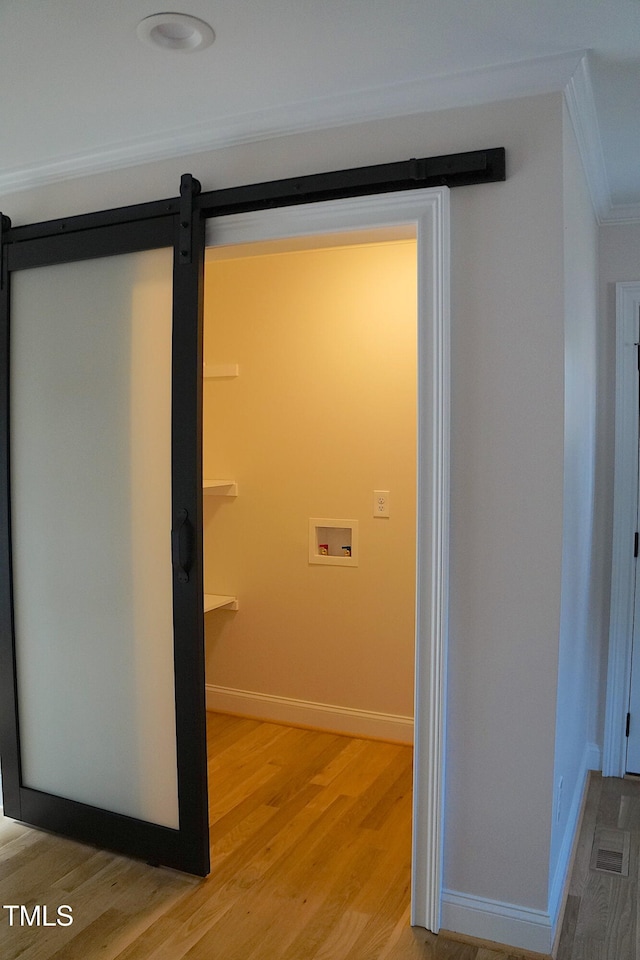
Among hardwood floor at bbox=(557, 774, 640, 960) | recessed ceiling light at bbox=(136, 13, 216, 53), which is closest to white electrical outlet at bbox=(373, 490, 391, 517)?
hardwood floor at bbox=(557, 774, 640, 960)

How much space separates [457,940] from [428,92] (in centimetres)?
246

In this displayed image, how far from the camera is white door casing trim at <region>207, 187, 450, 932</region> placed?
2170 mm

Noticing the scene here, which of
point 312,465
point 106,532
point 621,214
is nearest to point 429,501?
point 106,532

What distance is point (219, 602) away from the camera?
13.0 feet

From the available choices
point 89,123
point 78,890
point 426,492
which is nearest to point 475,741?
point 426,492

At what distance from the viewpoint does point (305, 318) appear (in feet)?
12.7

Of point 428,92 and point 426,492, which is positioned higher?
point 428,92

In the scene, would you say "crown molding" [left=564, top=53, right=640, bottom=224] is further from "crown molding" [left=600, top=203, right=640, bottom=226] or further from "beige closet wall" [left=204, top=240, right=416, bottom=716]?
"beige closet wall" [left=204, top=240, right=416, bottom=716]

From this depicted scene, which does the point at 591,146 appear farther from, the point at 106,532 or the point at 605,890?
the point at 605,890

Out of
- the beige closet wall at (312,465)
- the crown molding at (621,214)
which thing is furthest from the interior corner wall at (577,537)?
the beige closet wall at (312,465)

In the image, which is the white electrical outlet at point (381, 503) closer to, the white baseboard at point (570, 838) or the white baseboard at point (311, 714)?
the white baseboard at point (311, 714)

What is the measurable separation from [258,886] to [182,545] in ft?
3.80

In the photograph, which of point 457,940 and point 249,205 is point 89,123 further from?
point 457,940

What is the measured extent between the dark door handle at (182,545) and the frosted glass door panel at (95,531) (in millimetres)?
85
